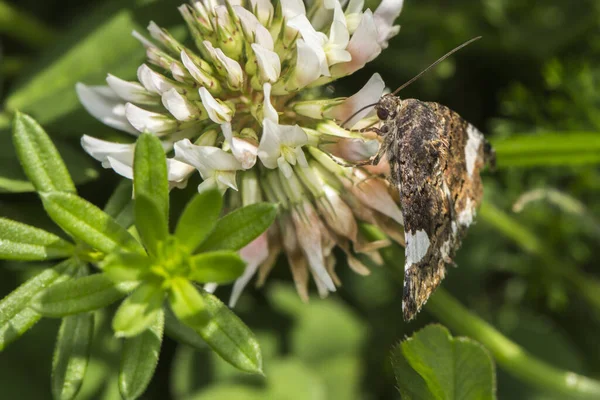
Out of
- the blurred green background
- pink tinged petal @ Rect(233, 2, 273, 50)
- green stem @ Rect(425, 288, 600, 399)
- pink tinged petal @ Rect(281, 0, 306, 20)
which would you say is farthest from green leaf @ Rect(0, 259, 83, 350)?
green stem @ Rect(425, 288, 600, 399)

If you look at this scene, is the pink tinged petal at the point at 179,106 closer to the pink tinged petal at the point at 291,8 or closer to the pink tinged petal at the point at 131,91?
the pink tinged petal at the point at 131,91

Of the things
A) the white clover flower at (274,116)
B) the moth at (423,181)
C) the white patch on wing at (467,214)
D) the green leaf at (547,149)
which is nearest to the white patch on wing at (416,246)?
the moth at (423,181)

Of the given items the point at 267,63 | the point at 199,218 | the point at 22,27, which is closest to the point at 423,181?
the point at 267,63

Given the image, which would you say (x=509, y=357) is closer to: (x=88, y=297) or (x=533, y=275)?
(x=533, y=275)

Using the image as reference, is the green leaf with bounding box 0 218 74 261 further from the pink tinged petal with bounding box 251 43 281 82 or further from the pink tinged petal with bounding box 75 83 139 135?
the pink tinged petal with bounding box 251 43 281 82

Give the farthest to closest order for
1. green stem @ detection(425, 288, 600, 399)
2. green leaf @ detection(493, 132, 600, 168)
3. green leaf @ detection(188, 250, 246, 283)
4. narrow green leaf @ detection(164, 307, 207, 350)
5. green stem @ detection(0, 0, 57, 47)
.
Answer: green stem @ detection(0, 0, 57, 47) < green leaf @ detection(493, 132, 600, 168) < green stem @ detection(425, 288, 600, 399) < narrow green leaf @ detection(164, 307, 207, 350) < green leaf @ detection(188, 250, 246, 283)

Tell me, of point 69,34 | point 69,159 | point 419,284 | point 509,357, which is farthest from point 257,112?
point 509,357
